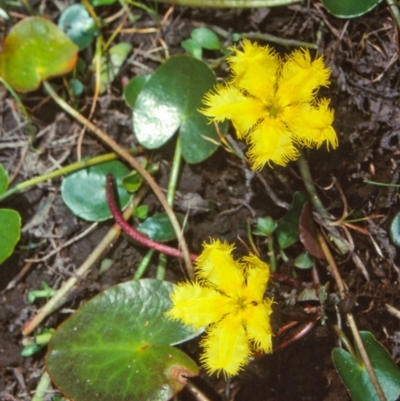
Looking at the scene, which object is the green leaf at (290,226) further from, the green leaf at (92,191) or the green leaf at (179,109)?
the green leaf at (92,191)

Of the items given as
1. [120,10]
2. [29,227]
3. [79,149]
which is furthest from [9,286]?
[120,10]

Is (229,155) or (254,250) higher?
(229,155)

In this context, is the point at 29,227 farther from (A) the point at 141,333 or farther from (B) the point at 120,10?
(B) the point at 120,10

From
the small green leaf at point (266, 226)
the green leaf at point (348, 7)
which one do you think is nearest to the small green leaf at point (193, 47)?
the green leaf at point (348, 7)

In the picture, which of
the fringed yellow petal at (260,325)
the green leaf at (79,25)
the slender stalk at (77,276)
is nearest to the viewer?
the fringed yellow petal at (260,325)

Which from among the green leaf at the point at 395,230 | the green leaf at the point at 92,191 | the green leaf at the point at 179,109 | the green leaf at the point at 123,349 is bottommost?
the green leaf at the point at 123,349

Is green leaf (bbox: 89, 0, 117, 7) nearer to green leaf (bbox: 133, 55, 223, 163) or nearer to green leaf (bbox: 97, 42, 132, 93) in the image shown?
green leaf (bbox: 97, 42, 132, 93)
